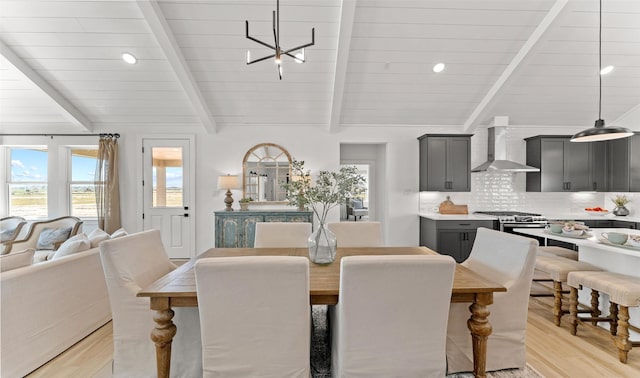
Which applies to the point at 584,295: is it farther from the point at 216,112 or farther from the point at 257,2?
the point at 216,112

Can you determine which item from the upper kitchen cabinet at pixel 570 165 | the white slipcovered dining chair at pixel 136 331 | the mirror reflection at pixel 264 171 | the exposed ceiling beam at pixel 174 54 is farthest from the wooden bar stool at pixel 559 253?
the exposed ceiling beam at pixel 174 54

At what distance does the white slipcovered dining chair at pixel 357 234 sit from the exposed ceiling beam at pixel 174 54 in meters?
2.73

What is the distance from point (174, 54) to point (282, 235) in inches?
100

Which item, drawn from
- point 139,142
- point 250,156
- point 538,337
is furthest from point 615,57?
point 139,142

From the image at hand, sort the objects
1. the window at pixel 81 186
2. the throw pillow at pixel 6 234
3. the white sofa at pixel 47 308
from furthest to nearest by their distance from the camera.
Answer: the window at pixel 81 186, the throw pillow at pixel 6 234, the white sofa at pixel 47 308

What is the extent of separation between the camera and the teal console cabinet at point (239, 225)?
4.57 meters

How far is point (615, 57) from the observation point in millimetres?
3896

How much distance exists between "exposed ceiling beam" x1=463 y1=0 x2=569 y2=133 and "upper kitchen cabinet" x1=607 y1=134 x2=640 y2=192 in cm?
226

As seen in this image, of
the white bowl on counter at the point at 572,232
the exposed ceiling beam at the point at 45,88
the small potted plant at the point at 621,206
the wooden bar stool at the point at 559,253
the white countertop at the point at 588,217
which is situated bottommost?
the wooden bar stool at the point at 559,253

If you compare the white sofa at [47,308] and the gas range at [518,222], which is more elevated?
→ the gas range at [518,222]

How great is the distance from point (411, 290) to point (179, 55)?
12.2 feet

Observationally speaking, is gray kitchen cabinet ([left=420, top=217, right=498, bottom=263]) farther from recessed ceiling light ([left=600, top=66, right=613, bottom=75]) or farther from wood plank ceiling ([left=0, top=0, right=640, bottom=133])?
recessed ceiling light ([left=600, top=66, right=613, bottom=75])

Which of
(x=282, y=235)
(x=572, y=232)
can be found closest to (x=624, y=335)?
(x=572, y=232)

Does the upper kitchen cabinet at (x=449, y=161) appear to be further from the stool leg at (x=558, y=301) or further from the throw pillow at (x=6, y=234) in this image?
the throw pillow at (x=6, y=234)
